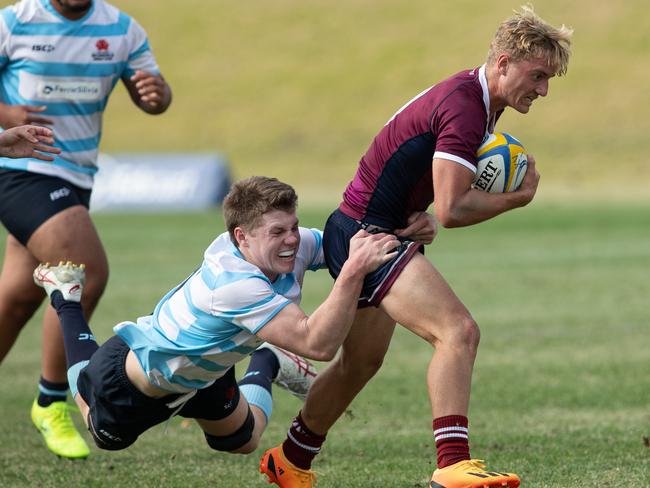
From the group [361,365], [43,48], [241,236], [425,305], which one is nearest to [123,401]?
[241,236]

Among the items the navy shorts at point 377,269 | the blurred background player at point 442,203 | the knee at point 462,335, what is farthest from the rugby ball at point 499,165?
the knee at point 462,335

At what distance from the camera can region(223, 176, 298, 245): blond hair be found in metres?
5.05

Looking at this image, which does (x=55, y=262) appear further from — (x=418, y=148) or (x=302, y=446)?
(x=418, y=148)

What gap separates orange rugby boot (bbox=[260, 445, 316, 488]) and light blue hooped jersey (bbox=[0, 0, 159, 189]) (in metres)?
2.20

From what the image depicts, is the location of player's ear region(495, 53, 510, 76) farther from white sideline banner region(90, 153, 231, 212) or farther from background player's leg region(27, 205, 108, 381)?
white sideline banner region(90, 153, 231, 212)

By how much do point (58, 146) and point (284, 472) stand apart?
8.10 feet

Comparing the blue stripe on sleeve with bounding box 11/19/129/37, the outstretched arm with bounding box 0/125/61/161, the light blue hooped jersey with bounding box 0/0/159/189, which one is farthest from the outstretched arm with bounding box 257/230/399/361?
the blue stripe on sleeve with bounding box 11/19/129/37

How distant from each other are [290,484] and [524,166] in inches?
72.5

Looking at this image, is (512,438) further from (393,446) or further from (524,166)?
(524,166)

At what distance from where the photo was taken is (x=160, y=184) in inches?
1142

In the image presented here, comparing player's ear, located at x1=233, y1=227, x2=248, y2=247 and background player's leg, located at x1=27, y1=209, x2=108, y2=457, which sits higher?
player's ear, located at x1=233, y1=227, x2=248, y2=247

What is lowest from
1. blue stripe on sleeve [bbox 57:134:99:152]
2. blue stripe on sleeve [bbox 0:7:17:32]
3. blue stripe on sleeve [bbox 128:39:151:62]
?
blue stripe on sleeve [bbox 57:134:99:152]

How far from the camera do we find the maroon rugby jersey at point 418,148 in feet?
17.1

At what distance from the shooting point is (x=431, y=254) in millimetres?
18359
